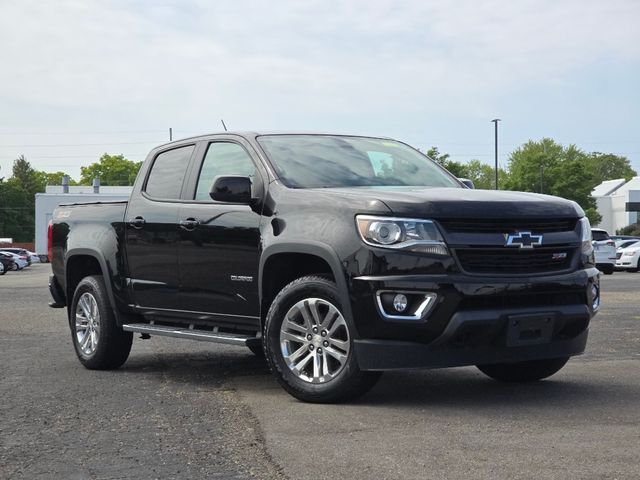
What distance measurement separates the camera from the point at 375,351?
5852mm

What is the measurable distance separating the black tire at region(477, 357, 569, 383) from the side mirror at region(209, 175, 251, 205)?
80.7 inches

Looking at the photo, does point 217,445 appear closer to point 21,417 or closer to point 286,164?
point 21,417

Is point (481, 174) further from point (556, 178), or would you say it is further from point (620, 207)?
point (556, 178)

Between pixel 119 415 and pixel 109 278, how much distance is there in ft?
7.76

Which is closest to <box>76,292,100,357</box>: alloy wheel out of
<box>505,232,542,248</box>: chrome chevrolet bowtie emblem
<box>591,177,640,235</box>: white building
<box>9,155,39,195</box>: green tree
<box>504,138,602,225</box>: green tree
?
<box>505,232,542,248</box>: chrome chevrolet bowtie emblem

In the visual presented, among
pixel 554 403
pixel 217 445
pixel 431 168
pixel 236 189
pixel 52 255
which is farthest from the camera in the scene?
pixel 52 255

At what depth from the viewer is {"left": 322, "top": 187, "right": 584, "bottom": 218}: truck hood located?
5.91m

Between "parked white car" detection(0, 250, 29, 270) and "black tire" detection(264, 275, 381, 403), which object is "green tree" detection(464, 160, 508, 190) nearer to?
"parked white car" detection(0, 250, 29, 270)

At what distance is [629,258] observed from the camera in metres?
33.5

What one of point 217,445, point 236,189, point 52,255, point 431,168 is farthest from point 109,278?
point 217,445

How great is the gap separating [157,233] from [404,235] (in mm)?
2487

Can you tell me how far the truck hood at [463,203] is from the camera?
19.4ft

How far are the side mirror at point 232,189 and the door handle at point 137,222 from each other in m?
1.29

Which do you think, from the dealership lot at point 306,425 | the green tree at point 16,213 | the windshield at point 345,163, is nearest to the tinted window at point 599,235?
the dealership lot at point 306,425
